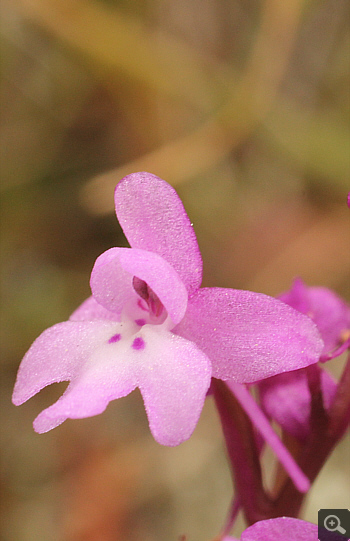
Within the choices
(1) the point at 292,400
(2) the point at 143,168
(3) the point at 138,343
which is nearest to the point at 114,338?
(3) the point at 138,343

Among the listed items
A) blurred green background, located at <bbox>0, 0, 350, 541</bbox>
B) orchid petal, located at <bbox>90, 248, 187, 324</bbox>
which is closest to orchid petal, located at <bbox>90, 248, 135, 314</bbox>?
orchid petal, located at <bbox>90, 248, 187, 324</bbox>

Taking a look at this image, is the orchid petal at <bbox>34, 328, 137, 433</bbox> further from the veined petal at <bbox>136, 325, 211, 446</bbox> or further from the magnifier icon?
the magnifier icon

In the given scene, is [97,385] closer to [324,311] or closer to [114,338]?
[114,338]

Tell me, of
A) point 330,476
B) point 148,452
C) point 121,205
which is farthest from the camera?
point 148,452

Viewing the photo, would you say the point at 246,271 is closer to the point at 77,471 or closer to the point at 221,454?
the point at 221,454

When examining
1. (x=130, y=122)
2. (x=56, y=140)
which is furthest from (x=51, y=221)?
(x=130, y=122)

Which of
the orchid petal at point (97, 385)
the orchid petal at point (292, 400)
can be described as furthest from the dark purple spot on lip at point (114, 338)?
the orchid petal at point (292, 400)

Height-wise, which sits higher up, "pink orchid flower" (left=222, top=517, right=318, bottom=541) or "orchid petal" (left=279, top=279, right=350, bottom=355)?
"orchid petal" (left=279, top=279, right=350, bottom=355)
